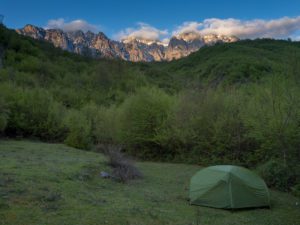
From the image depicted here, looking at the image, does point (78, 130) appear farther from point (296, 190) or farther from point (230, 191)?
point (230, 191)

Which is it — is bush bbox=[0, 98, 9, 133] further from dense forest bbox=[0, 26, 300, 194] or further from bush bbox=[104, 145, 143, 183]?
bush bbox=[104, 145, 143, 183]

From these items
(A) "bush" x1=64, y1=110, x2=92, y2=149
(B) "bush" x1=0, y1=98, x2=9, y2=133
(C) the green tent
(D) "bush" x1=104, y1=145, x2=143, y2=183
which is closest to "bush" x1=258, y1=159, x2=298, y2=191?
(C) the green tent

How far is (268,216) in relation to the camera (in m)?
10.2

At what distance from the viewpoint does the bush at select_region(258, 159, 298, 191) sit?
46.9ft

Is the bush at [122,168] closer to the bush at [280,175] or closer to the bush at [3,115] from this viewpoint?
the bush at [280,175]

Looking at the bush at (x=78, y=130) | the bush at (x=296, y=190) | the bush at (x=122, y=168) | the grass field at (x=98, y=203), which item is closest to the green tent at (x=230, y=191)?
the grass field at (x=98, y=203)

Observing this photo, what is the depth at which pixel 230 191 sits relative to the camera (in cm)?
1106

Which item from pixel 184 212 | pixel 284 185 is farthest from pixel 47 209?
pixel 284 185

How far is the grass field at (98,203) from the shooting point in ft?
25.4

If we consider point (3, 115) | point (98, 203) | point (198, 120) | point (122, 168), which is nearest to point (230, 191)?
point (98, 203)

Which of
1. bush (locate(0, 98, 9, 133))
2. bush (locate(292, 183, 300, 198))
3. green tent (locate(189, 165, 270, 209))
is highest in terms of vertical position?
bush (locate(0, 98, 9, 133))

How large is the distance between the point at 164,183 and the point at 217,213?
4.66m

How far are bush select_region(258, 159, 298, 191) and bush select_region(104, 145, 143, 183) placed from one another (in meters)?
5.67

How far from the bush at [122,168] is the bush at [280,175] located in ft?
18.6
